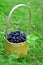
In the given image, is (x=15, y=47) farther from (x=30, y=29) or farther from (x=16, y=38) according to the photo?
(x=30, y=29)

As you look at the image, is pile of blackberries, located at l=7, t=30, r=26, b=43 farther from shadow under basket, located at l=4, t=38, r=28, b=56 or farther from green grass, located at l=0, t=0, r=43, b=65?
green grass, located at l=0, t=0, r=43, b=65

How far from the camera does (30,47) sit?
152 inches

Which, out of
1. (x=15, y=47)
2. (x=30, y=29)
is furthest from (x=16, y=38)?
(x=30, y=29)

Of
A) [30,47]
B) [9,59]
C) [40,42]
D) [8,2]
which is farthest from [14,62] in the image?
[8,2]

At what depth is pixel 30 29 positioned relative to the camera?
14.9 feet

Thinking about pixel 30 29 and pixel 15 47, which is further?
pixel 30 29

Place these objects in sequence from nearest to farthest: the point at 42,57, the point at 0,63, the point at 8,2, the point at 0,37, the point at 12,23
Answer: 1. the point at 0,63
2. the point at 42,57
3. the point at 0,37
4. the point at 12,23
5. the point at 8,2

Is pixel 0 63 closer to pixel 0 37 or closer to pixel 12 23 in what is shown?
pixel 0 37

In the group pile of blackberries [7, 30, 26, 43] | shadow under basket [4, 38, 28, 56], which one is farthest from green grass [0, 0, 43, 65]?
pile of blackberries [7, 30, 26, 43]

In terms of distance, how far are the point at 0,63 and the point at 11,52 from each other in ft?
0.74

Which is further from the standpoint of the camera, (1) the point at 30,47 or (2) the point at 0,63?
(1) the point at 30,47

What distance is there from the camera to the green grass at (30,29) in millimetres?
3484

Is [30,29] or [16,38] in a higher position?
[16,38]

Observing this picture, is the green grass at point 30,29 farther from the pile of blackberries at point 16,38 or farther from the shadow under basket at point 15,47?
the pile of blackberries at point 16,38
